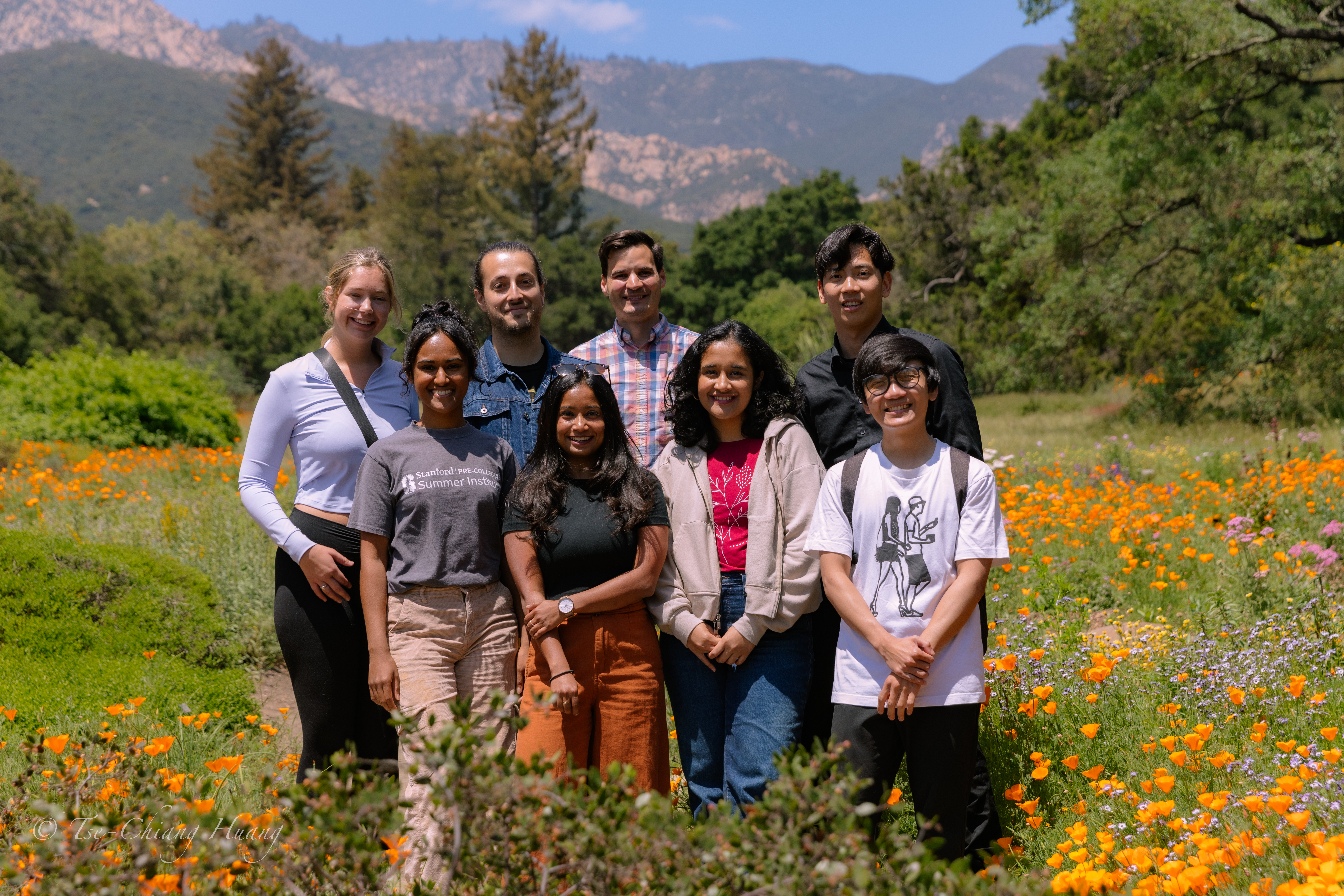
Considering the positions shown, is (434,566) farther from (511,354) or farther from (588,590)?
(511,354)

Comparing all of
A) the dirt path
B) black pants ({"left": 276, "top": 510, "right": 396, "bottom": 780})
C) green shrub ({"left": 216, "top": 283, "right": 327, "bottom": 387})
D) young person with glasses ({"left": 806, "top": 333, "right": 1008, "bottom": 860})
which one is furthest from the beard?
green shrub ({"left": 216, "top": 283, "right": 327, "bottom": 387})

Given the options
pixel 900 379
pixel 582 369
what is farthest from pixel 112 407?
pixel 900 379

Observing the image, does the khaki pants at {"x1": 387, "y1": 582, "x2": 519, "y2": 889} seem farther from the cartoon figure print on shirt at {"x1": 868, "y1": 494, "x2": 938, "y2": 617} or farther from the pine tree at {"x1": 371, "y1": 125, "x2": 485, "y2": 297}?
the pine tree at {"x1": 371, "y1": 125, "x2": 485, "y2": 297}

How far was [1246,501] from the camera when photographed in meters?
5.89

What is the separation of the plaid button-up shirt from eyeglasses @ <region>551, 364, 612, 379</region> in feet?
0.16

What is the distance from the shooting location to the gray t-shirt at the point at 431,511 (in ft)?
9.66

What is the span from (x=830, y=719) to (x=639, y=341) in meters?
1.69

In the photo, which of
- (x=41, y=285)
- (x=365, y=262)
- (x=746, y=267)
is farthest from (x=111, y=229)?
(x=365, y=262)

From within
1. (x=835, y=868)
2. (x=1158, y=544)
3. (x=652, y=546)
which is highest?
(x=652, y=546)

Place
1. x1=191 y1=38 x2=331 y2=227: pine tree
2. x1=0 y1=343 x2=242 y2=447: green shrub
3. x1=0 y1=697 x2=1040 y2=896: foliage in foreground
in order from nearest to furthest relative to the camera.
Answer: x1=0 y1=697 x2=1040 y2=896: foliage in foreground → x1=0 y1=343 x2=242 y2=447: green shrub → x1=191 y1=38 x2=331 y2=227: pine tree

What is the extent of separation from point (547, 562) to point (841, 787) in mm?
1575

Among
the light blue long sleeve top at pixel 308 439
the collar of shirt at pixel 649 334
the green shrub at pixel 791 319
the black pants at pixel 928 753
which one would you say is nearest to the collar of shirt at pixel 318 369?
the light blue long sleeve top at pixel 308 439

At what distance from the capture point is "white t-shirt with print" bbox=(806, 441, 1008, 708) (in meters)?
2.67

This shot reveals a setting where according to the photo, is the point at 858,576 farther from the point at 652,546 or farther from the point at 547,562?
the point at 547,562
